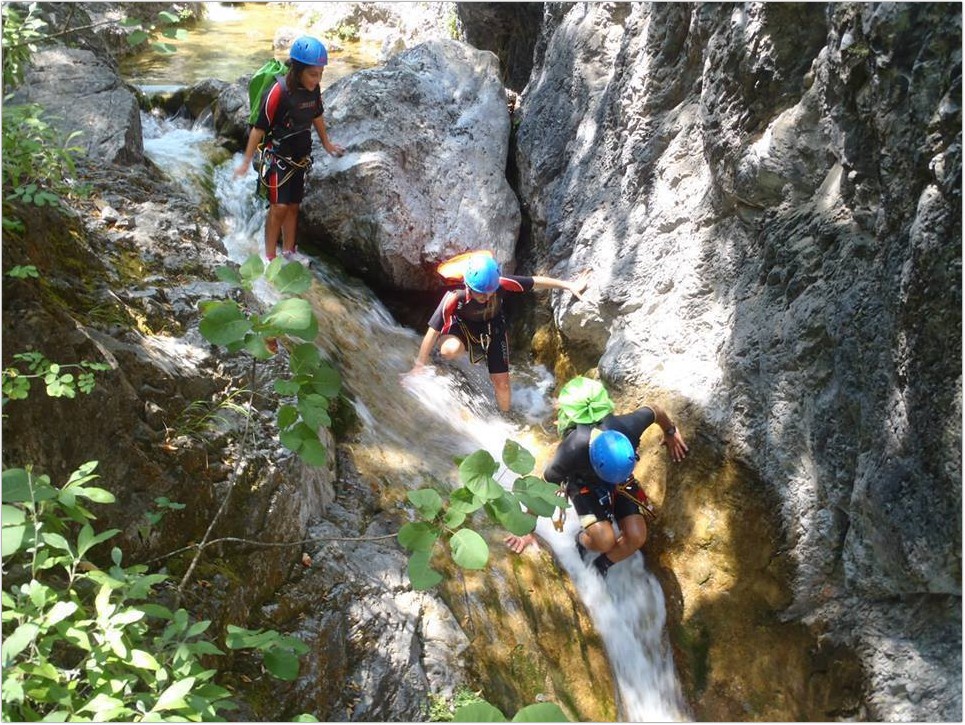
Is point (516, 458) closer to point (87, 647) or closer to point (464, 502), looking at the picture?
point (464, 502)

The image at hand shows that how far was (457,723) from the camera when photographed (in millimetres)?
1729

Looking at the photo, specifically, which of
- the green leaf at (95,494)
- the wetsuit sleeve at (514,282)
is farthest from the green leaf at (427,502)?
the wetsuit sleeve at (514,282)

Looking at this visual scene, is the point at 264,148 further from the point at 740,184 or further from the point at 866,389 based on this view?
the point at 866,389

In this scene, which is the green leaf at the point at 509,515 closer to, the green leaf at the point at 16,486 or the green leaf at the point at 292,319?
the green leaf at the point at 292,319

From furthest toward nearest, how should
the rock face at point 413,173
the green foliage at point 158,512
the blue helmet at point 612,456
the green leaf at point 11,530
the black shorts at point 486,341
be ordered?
the rock face at point 413,173, the black shorts at point 486,341, the blue helmet at point 612,456, the green foliage at point 158,512, the green leaf at point 11,530

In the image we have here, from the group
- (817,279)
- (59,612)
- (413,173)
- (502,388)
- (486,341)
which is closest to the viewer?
(59,612)

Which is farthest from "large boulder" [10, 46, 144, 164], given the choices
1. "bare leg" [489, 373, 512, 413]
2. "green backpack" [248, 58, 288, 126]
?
"bare leg" [489, 373, 512, 413]

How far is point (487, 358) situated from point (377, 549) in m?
2.56

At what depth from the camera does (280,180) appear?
6078mm

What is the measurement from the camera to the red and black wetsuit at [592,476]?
4926mm

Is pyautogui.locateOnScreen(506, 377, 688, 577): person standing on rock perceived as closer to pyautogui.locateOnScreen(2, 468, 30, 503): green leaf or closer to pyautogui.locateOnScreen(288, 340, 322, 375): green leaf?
pyautogui.locateOnScreen(288, 340, 322, 375): green leaf

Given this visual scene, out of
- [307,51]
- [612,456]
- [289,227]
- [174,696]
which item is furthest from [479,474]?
[289,227]

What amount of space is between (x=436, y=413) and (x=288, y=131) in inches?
95.8

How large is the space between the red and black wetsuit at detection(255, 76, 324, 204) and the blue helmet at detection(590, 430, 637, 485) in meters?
3.20
